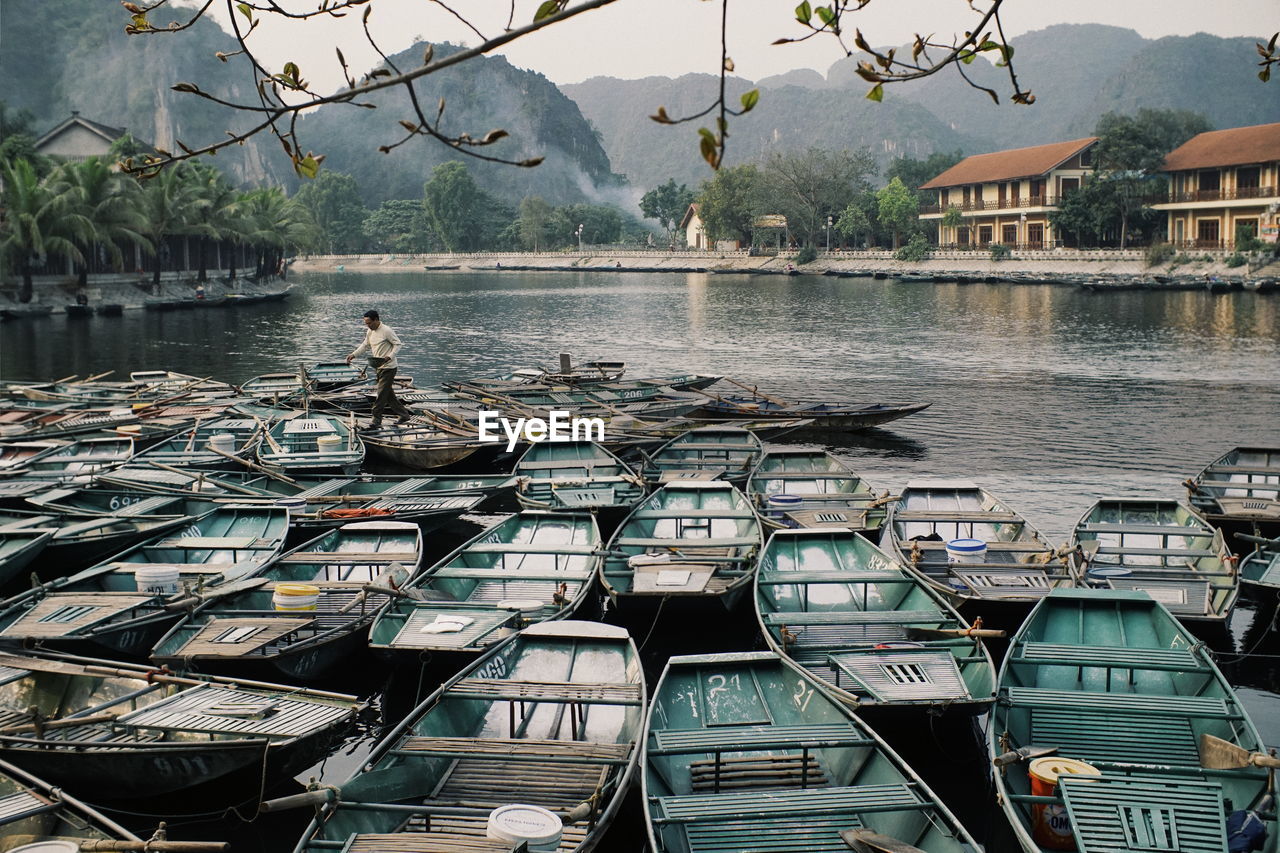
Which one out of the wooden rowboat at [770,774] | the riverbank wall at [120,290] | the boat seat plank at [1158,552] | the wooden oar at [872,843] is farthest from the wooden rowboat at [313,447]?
the riverbank wall at [120,290]

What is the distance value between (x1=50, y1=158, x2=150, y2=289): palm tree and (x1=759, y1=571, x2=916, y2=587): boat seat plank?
6197 cm

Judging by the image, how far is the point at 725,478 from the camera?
21594mm

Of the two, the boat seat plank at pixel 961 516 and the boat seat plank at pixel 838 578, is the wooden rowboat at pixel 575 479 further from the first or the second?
the boat seat plank at pixel 838 578

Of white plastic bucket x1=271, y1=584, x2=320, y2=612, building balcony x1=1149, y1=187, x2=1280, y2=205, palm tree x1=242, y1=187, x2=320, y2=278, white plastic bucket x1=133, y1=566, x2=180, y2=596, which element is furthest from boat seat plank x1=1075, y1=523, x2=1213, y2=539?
palm tree x1=242, y1=187, x2=320, y2=278

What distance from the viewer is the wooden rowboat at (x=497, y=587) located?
12844mm

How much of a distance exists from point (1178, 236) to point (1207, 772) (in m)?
A: 94.3

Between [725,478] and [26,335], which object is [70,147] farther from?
[725,478]

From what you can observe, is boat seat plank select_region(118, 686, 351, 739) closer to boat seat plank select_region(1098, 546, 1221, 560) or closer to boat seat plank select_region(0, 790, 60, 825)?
boat seat plank select_region(0, 790, 60, 825)

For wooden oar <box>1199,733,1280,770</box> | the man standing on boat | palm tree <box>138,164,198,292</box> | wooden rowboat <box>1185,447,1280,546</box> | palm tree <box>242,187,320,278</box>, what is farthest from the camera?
palm tree <box>242,187,320,278</box>

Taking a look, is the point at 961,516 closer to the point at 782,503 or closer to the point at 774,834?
the point at 782,503

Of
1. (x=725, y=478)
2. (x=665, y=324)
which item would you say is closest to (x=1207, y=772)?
(x=725, y=478)

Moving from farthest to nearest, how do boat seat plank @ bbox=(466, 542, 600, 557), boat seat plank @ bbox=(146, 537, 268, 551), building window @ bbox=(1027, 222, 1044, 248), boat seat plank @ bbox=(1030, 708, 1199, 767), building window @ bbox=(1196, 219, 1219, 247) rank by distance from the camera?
building window @ bbox=(1027, 222, 1044, 248) < building window @ bbox=(1196, 219, 1219, 247) < boat seat plank @ bbox=(146, 537, 268, 551) < boat seat plank @ bbox=(466, 542, 600, 557) < boat seat plank @ bbox=(1030, 708, 1199, 767)

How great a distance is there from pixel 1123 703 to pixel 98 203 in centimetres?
7062

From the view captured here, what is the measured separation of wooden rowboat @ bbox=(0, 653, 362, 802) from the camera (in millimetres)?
9797
